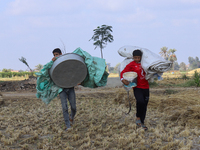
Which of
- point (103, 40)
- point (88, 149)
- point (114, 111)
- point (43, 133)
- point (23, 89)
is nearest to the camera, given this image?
point (88, 149)

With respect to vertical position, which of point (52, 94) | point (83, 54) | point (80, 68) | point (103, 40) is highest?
point (103, 40)

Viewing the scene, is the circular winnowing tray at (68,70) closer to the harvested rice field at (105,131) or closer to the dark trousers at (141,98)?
the harvested rice field at (105,131)

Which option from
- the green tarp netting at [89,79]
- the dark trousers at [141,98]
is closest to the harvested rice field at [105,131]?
the dark trousers at [141,98]

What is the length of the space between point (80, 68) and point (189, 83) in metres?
13.1

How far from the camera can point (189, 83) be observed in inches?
639

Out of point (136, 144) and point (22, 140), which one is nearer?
point (136, 144)

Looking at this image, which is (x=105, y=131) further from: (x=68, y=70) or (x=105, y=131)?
(x=68, y=70)

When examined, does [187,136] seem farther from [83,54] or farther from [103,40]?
[103,40]

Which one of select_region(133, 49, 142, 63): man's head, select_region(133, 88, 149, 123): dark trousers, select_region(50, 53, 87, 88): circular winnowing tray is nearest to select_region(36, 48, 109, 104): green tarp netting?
select_region(50, 53, 87, 88): circular winnowing tray

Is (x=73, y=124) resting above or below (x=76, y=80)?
below

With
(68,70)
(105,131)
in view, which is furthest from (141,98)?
(68,70)

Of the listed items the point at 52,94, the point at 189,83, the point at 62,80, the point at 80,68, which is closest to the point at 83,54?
the point at 80,68

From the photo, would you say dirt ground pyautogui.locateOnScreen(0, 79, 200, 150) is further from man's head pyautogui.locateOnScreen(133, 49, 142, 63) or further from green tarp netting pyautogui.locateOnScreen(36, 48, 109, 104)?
man's head pyautogui.locateOnScreen(133, 49, 142, 63)

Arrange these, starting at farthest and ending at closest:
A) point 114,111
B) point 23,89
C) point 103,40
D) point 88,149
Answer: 1. point 103,40
2. point 23,89
3. point 114,111
4. point 88,149
